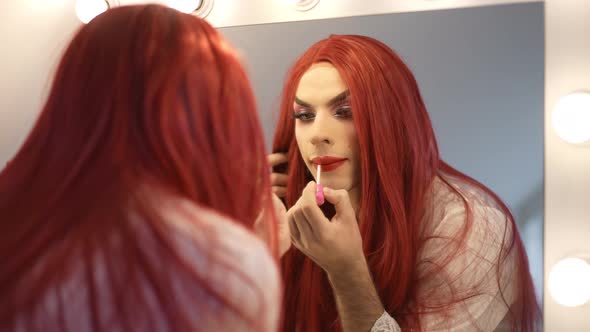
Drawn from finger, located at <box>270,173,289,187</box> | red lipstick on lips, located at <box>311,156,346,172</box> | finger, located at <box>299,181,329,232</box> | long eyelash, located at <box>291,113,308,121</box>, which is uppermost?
long eyelash, located at <box>291,113,308,121</box>

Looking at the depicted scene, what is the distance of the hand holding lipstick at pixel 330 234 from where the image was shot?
0.89 meters

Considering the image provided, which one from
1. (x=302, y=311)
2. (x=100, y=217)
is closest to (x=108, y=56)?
(x=100, y=217)

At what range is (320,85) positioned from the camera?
0.94m

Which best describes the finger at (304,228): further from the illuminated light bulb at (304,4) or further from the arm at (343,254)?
the illuminated light bulb at (304,4)

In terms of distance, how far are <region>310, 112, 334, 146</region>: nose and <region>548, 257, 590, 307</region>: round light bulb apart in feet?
1.30

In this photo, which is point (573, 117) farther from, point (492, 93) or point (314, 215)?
point (314, 215)

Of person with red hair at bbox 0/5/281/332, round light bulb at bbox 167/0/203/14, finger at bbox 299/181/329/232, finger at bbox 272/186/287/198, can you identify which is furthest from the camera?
round light bulb at bbox 167/0/203/14

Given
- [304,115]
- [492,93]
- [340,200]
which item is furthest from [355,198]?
[492,93]

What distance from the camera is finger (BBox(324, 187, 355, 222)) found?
900 millimetres

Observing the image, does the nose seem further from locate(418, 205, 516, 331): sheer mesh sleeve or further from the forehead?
locate(418, 205, 516, 331): sheer mesh sleeve

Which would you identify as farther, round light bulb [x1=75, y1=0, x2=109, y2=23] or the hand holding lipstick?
round light bulb [x1=75, y1=0, x2=109, y2=23]

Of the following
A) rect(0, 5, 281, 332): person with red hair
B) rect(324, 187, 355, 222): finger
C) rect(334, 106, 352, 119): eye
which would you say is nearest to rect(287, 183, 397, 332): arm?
rect(324, 187, 355, 222): finger

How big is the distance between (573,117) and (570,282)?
0.25 meters

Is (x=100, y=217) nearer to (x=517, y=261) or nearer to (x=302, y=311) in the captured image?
(x=302, y=311)
